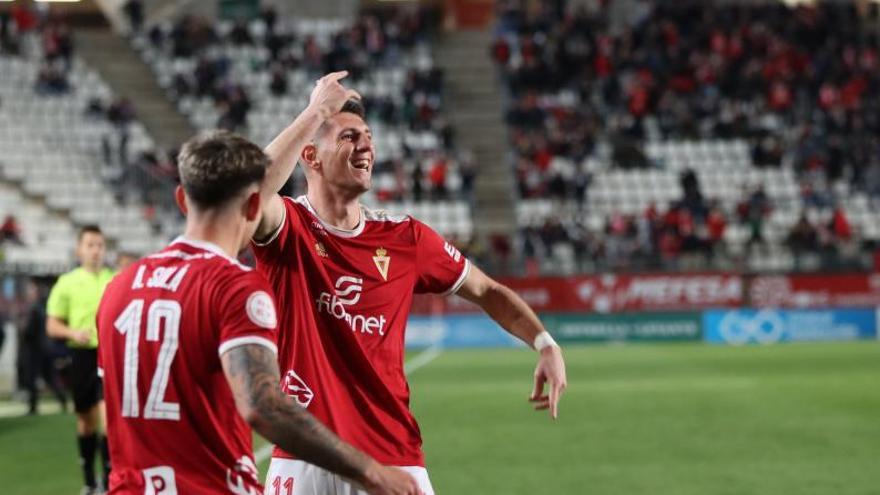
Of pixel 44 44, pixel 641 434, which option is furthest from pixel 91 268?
pixel 44 44

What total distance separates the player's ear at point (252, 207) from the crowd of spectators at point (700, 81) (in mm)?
33018

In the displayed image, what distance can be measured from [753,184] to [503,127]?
842 cm

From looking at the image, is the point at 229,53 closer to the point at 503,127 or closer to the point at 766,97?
the point at 503,127

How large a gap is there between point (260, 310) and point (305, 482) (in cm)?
159

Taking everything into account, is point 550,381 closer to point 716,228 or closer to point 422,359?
point 422,359

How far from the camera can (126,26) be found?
42.0 meters

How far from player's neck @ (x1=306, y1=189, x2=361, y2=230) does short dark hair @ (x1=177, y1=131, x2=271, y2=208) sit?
1.48 m

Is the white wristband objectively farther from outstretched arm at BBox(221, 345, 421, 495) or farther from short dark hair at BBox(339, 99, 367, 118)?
outstretched arm at BBox(221, 345, 421, 495)

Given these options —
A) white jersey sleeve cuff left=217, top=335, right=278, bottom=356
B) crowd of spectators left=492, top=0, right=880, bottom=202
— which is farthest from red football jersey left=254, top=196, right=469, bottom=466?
crowd of spectators left=492, top=0, right=880, bottom=202

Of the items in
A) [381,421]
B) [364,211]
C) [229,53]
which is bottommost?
[381,421]

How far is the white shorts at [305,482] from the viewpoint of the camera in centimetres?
480

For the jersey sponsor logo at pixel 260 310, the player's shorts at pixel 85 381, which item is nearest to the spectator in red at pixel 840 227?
the player's shorts at pixel 85 381

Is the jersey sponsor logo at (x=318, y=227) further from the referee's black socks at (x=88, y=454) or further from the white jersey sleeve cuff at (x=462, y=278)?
the referee's black socks at (x=88, y=454)

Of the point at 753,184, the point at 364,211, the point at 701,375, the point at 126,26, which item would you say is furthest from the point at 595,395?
the point at 126,26
